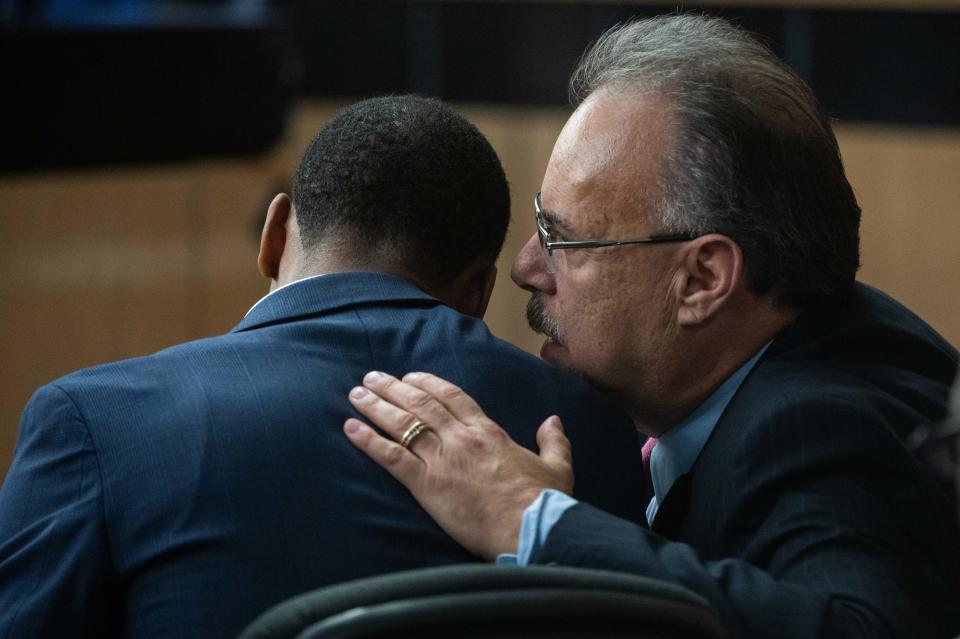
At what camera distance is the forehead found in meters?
1.67

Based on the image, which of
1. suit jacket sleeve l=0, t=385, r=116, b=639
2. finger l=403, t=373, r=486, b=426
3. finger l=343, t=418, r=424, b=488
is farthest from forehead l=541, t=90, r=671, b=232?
suit jacket sleeve l=0, t=385, r=116, b=639

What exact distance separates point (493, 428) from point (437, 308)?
190mm

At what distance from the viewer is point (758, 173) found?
164cm

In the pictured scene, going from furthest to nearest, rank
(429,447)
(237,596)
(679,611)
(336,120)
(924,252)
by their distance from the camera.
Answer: (924,252) < (336,120) < (429,447) < (237,596) < (679,611)

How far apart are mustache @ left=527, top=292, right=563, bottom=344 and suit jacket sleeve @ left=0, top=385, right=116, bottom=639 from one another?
68 cm

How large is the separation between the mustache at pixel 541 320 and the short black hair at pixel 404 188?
16 cm

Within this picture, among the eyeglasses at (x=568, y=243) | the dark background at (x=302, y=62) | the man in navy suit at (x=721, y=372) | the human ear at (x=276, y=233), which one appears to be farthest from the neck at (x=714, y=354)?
the dark background at (x=302, y=62)

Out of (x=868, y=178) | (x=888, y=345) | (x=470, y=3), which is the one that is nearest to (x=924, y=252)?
(x=868, y=178)

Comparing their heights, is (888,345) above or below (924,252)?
above

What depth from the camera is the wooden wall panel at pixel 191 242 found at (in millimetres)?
5043

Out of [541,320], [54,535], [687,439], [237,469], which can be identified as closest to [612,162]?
Result: [541,320]

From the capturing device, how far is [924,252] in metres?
5.69

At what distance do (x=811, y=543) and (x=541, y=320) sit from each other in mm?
572

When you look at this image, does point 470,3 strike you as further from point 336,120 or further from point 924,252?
point 336,120
